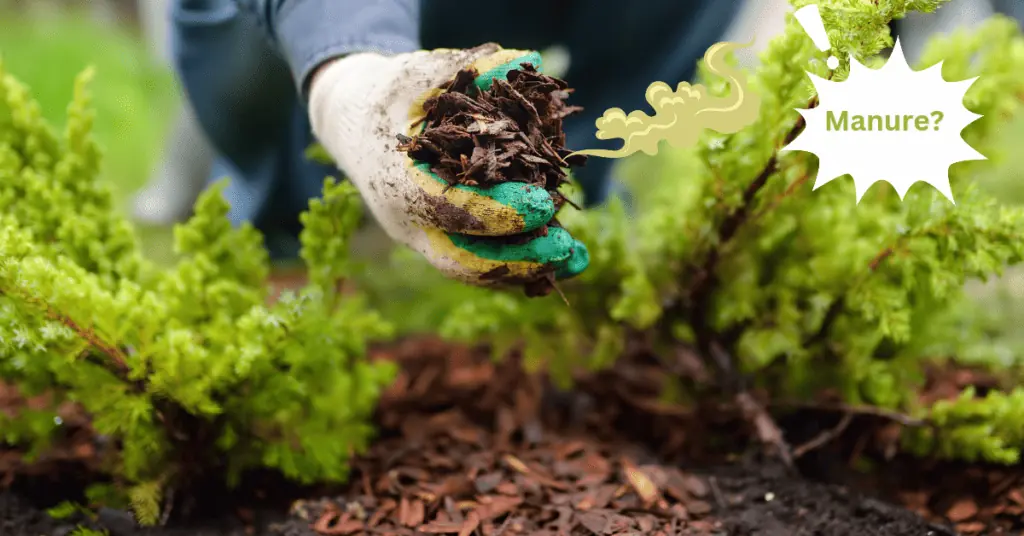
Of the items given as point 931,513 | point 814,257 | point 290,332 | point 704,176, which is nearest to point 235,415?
point 290,332

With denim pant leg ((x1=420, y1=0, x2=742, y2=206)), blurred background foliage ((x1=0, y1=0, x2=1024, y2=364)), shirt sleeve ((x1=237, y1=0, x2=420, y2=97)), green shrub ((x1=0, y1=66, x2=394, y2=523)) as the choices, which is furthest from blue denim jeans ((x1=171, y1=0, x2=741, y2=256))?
green shrub ((x1=0, y1=66, x2=394, y2=523))

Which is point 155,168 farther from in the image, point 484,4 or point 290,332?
point 290,332

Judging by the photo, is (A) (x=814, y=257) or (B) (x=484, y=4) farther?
(B) (x=484, y=4)

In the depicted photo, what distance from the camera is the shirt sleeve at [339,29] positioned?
114 cm

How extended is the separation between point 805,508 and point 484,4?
4.37 feet

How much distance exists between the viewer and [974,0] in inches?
52.3

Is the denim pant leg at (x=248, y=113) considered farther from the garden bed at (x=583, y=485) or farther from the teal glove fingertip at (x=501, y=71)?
the teal glove fingertip at (x=501, y=71)

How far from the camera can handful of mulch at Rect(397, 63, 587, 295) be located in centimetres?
85

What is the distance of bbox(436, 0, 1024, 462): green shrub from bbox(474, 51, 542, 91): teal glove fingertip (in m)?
0.30

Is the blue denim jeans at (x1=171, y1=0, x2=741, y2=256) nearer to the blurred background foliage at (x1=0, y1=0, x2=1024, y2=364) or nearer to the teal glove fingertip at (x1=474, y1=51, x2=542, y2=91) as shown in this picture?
the blurred background foliage at (x1=0, y1=0, x2=1024, y2=364)

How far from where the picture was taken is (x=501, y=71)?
901 mm

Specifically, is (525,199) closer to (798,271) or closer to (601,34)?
(798,271)

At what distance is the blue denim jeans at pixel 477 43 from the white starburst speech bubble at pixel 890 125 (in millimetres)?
699

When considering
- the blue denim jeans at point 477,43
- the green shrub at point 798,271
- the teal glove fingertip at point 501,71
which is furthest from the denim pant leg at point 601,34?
the teal glove fingertip at point 501,71
